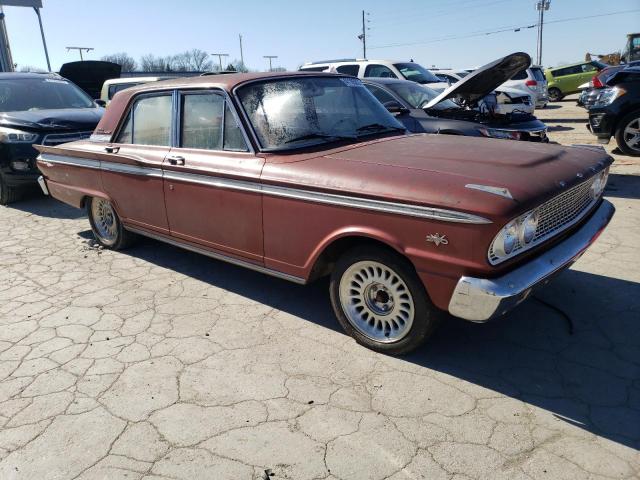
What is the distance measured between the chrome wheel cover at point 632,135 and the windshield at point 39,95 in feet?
29.7

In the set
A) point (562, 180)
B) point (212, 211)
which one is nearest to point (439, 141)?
point (562, 180)

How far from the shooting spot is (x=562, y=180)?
9.69 feet

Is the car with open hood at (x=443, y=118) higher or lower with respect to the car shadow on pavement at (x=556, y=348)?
higher

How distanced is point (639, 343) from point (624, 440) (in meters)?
1.06

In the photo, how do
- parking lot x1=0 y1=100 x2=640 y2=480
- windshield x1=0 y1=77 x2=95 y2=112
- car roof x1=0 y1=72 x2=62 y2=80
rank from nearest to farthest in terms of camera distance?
parking lot x1=0 y1=100 x2=640 y2=480, windshield x1=0 y1=77 x2=95 y2=112, car roof x1=0 y1=72 x2=62 y2=80

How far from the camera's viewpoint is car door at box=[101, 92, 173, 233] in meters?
4.27

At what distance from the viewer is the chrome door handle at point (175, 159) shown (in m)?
3.97

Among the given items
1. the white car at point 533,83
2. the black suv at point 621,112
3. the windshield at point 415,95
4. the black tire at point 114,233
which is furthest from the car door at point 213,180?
the white car at point 533,83

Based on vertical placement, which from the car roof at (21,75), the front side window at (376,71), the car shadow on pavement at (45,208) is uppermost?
the car roof at (21,75)

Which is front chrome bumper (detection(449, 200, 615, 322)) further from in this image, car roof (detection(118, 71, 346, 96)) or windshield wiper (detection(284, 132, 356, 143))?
car roof (detection(118, 71, 346, 96))

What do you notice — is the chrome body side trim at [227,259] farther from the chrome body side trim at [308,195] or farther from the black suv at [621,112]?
the black suv at [621,112]

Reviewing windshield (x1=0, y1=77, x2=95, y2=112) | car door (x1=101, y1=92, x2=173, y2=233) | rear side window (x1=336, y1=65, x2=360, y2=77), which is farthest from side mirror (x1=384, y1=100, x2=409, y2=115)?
windshield (x1=0, y1=77, x2=95, y2=112)

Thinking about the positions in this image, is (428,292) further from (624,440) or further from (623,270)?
(623,270)

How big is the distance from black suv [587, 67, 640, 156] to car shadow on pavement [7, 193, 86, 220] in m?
8.41
